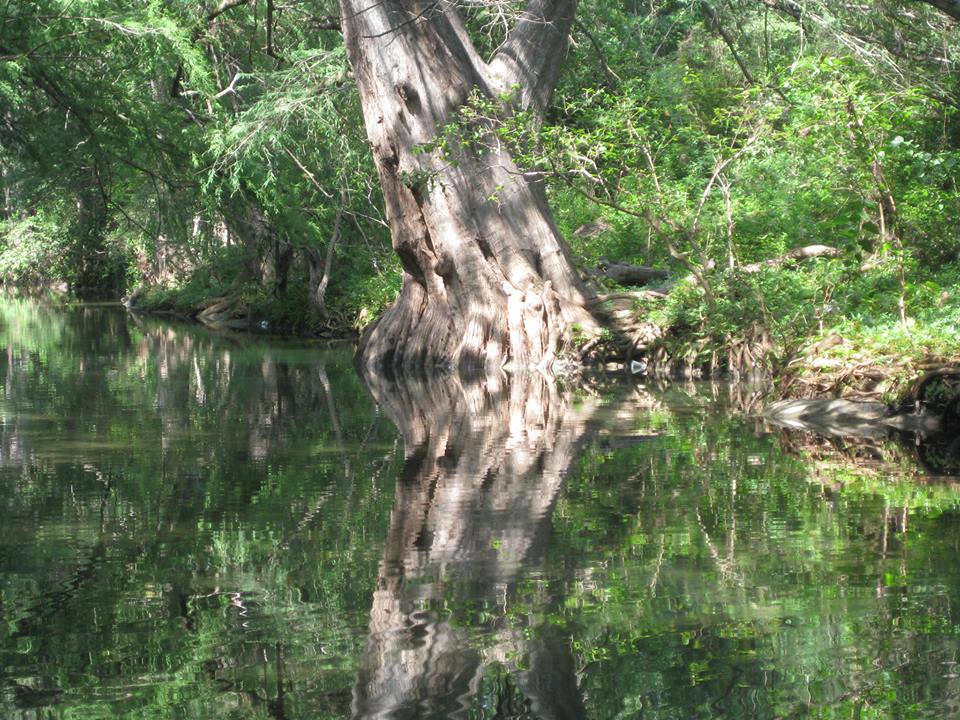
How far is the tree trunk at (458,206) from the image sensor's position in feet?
58.6

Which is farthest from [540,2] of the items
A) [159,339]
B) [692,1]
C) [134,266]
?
[134,266]

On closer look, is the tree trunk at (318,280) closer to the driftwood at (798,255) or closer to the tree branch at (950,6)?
the driftwood at (798,255)

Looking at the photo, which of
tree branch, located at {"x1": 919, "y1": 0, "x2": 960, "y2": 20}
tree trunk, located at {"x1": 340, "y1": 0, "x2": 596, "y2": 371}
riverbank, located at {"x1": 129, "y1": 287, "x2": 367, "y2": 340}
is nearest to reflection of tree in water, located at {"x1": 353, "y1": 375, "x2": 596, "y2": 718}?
tree branch, located at {"x1": 919, "y1": 0, "x2": 960, "y2": 20}

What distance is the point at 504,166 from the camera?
17.9 metres

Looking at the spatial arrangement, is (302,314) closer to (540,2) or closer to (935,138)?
(540,2)

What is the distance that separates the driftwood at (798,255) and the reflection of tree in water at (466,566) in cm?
591

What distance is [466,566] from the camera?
18.0 feet

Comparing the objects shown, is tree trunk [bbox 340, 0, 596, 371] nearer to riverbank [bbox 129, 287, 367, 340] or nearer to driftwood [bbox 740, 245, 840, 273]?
driftwood [bbox 740, 245, 840, 273]

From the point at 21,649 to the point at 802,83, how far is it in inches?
500

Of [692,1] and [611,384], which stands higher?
[692,1]

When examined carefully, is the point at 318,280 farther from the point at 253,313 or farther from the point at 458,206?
the point at 458,206

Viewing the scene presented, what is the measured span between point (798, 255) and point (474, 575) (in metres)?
12.6

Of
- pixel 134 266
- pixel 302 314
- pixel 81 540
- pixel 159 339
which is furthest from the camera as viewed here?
pixel 134 266

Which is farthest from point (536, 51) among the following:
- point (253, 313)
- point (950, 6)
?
point (253, 313)
